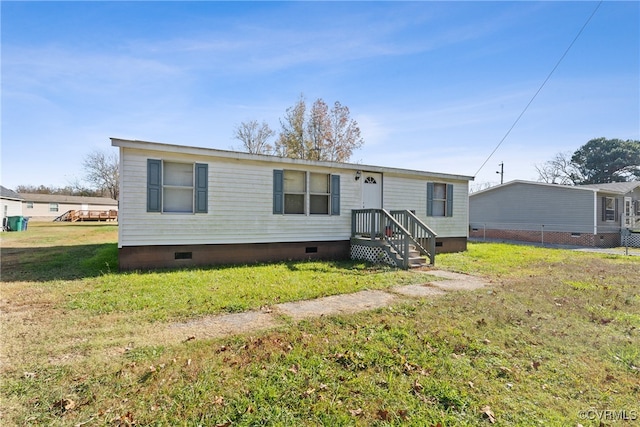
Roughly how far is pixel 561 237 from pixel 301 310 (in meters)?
19.5

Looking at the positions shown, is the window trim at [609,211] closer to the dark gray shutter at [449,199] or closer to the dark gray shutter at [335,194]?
the dark gray shutter at [449,199]

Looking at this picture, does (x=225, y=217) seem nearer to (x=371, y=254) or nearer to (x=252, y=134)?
(x=371, y=254)

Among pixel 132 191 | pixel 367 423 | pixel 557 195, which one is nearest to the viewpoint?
pixel 367 423

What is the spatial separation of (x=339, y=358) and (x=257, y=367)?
0.84m

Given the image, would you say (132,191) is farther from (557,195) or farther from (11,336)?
(557,195)

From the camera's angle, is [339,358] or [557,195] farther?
A: [557,195]

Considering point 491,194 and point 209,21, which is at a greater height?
point 209,21

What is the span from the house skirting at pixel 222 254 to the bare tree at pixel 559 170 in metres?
40.9

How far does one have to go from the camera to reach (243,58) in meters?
10.8

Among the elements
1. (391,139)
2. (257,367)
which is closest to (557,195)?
(391,139)

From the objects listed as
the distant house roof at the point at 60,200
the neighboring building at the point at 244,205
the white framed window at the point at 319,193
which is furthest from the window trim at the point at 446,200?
the distant house roof at the point at 60,200

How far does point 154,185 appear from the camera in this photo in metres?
7.72

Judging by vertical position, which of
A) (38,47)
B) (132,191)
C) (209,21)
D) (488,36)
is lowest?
(132,191)

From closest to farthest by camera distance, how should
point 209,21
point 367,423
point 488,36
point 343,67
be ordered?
1. point 367,423
2. point 209,21
3. point 488,36
4. point 343,67
